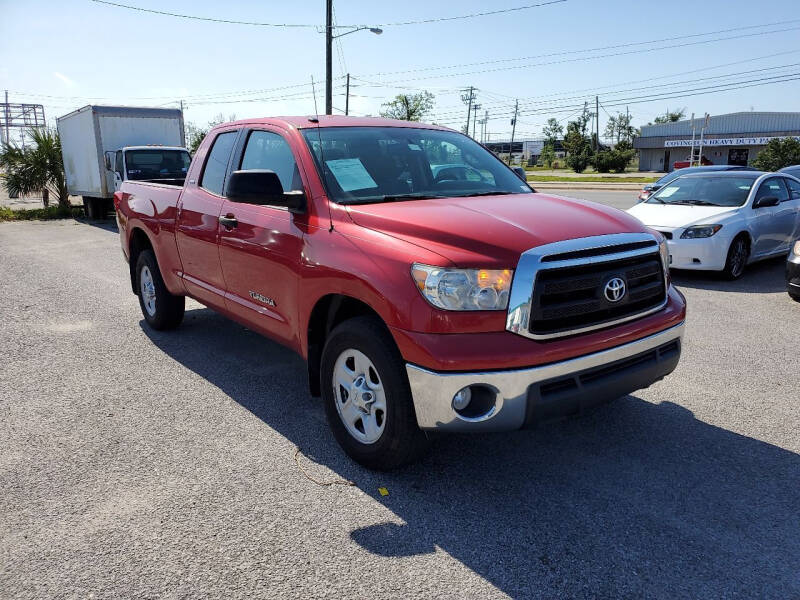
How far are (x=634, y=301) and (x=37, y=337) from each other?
5499mm

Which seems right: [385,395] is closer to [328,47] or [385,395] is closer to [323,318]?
[323,318]

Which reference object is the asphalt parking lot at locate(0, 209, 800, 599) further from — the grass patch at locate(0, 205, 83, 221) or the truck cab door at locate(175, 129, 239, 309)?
the grass patch at locate(0, 205, 83, 221)

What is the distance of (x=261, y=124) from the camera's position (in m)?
4.42

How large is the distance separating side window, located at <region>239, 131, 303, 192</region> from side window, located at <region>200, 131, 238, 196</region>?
0.91ft

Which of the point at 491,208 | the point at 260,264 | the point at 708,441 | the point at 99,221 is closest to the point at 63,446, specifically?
the point at 260,264

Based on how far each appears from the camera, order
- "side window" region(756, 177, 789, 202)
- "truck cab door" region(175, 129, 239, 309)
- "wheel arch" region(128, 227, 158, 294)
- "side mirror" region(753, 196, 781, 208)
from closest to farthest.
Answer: "truck cab door" region(175, 129, 239, 309) → "wheel arch" region(128, 227, 158, 294) → "side mirror" region(753, 196, 781, 208) → "side window" region(756, 177, 789, 202)

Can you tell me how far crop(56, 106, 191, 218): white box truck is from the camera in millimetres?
16797

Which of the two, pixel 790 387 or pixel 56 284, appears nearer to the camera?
pixel 790 387

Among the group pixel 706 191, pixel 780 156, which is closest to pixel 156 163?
pixel 706 191

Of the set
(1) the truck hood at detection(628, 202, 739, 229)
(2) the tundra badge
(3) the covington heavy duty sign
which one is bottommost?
(2) the tundra badge

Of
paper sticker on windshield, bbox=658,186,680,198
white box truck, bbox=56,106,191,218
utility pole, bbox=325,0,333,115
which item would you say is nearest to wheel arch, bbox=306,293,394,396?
paper sticker on windshield, bbox=658,186,680,198

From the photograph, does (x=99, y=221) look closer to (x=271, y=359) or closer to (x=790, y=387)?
(x=271, y=359)

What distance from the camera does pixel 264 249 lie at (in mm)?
3973

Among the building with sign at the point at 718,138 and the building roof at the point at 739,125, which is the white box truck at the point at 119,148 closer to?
the building with sign at the point at 718,138
